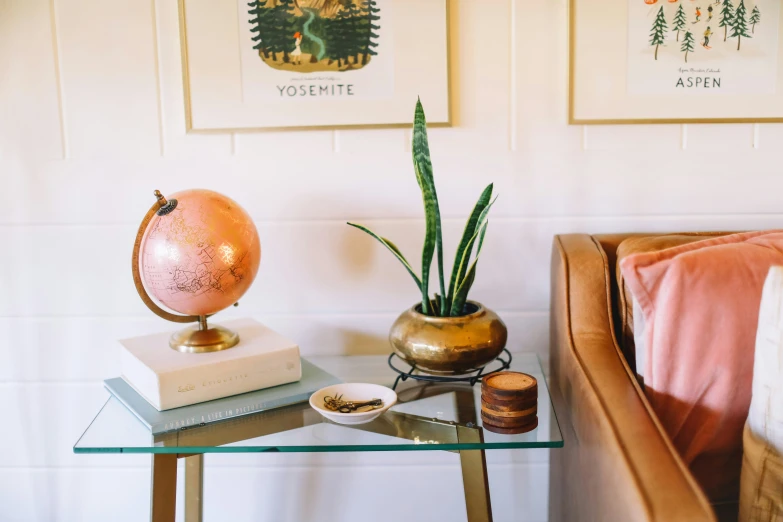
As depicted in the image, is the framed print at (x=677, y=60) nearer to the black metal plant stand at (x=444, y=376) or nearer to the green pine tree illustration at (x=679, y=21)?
the green pine tree illustration at (x=679, y=21)

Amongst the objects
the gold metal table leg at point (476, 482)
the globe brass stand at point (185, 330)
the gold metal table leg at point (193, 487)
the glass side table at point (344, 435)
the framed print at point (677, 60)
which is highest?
the framed print at point (677, 60)

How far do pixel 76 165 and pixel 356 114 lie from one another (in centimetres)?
63

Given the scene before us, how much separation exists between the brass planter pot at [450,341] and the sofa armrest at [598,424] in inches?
6.1

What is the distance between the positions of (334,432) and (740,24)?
45.0 inches

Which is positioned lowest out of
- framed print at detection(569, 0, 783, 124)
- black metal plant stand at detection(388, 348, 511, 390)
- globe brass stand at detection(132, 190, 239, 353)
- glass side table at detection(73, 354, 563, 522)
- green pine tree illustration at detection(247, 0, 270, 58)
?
glass side table at detection(73, 354, 563, 522)

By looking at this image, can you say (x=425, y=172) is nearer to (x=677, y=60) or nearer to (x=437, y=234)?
(x=437, y=234)

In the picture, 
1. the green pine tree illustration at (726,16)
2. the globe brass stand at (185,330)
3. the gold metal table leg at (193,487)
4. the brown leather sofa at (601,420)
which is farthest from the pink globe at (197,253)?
the green pine tree illustration at (726,16)

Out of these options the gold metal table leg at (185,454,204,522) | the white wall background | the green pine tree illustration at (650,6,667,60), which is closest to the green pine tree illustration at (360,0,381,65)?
the white wall background

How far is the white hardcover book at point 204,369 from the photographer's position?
113 centimetres

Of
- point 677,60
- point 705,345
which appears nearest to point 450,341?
point 705,345

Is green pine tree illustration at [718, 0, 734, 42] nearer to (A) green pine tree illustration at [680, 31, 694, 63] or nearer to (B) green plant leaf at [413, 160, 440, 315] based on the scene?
(A) green pine tree illustration at [680, 31, 694, 63]

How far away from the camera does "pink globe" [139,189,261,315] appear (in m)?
1.15

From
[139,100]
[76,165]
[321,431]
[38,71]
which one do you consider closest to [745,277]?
[321,431]

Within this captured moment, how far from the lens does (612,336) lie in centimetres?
127
